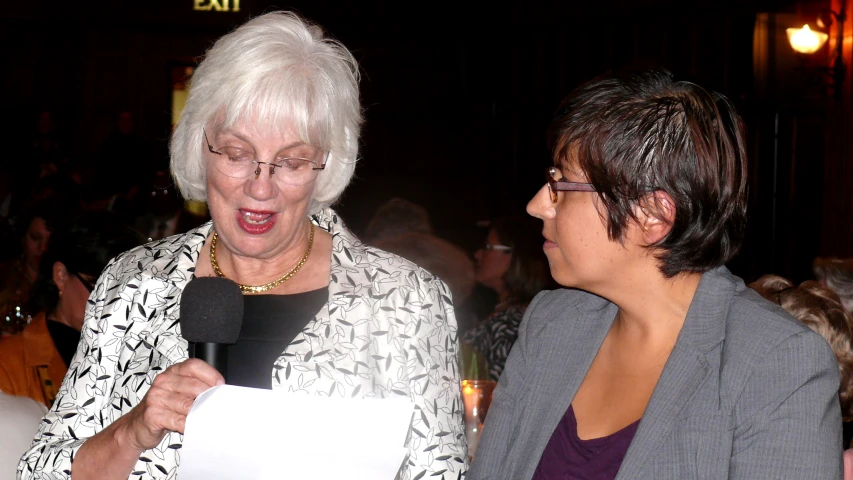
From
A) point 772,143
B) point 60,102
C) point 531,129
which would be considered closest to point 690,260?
point 772,143

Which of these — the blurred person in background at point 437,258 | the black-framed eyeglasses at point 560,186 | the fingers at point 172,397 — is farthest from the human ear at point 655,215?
the blurred person in background at point 437,258

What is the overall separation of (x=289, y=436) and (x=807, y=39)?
24.6ft

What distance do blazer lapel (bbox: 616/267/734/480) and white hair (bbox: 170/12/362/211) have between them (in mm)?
897

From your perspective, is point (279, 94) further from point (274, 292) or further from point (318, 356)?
point (318, 356)

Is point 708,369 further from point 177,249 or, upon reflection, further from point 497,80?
point 497,80

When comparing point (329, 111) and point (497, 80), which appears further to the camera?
point (497, 80)

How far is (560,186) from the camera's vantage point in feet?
5.99

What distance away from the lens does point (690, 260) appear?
5.83 ft

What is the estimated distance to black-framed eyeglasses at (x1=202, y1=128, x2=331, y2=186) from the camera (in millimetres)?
2037

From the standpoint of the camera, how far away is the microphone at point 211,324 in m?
1.60

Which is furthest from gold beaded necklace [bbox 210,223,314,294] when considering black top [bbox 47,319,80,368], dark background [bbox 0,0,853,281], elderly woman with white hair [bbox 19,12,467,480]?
dark background [bbox 0,0,853,281]

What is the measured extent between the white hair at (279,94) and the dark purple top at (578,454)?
0.79m

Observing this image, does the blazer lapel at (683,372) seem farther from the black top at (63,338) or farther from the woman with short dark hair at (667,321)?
the black top at (63,338)

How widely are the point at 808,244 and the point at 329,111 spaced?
741 centimetres
